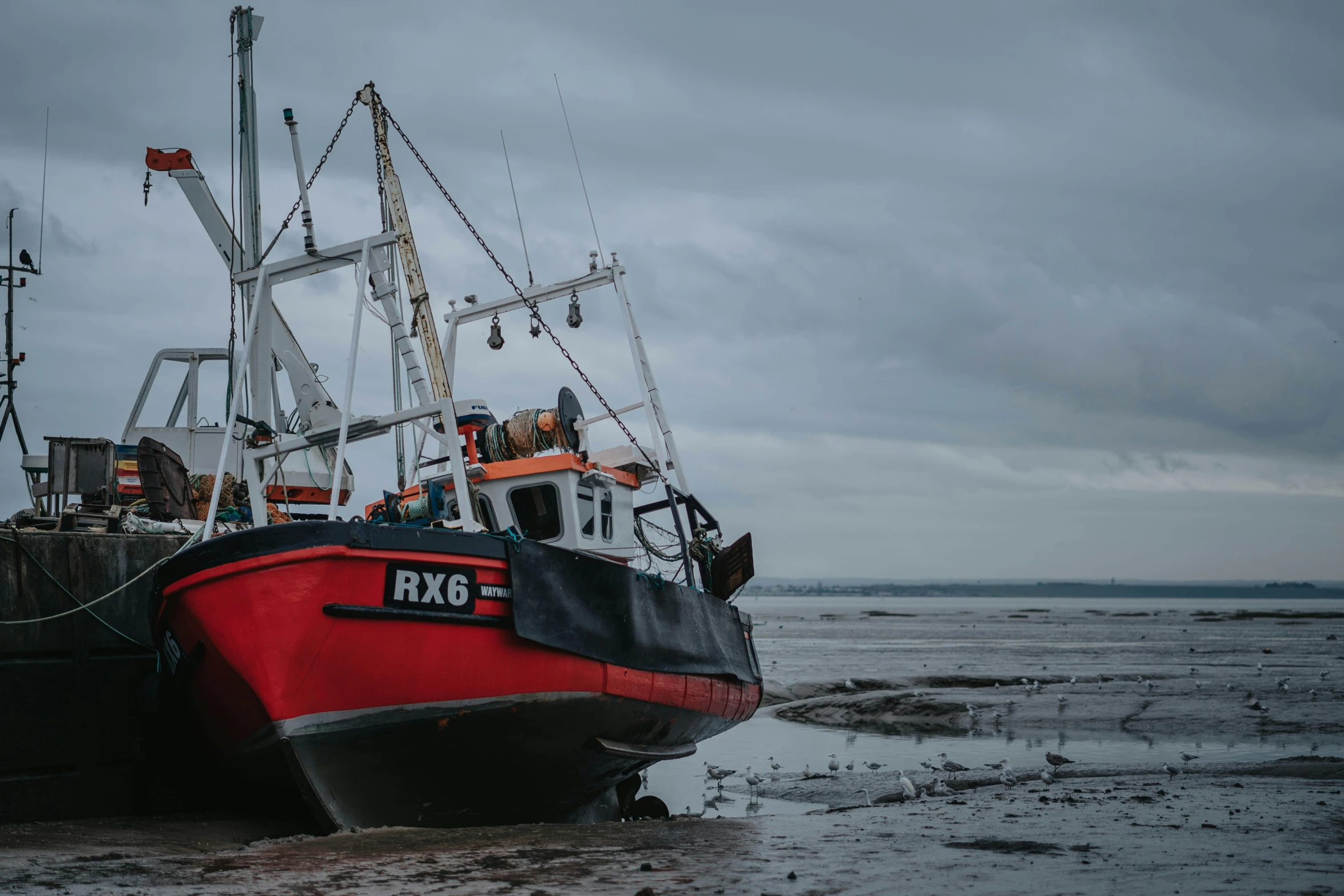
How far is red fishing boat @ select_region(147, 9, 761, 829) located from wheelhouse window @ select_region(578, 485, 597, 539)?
32 mm

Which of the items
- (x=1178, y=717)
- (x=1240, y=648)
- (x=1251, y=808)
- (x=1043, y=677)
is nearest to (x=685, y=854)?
(x=1251, y=808)

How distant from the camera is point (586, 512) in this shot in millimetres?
12414

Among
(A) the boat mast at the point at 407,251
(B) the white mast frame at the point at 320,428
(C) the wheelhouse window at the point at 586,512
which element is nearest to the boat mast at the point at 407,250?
(A) the boat mast at the point at 407,251

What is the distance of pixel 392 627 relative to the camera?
29.9 feet

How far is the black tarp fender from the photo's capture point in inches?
391

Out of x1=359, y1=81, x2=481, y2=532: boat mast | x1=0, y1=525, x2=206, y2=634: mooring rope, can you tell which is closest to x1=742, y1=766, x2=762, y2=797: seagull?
x1=359, y1=81, x2=481, y2=532: boat mast

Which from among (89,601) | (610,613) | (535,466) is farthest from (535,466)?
(89,601)

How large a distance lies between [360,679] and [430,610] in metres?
0.79

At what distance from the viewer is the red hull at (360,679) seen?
8852 mm

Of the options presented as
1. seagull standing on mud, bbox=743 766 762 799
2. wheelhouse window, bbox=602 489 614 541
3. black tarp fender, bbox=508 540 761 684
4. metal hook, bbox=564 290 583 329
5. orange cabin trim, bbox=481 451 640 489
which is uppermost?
metal hook, bbox=564 290 583 329

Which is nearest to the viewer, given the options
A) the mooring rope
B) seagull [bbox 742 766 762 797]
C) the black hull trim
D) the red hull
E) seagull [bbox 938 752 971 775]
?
the red hull

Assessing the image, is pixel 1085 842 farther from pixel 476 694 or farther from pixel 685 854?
pixel 476 694

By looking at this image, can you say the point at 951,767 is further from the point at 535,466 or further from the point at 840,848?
the point at 535,466

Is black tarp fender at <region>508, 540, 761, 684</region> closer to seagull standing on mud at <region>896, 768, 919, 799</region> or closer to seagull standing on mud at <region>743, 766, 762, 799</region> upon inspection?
seagull standing on mud at <region>743, 766, 762, 799</region>
